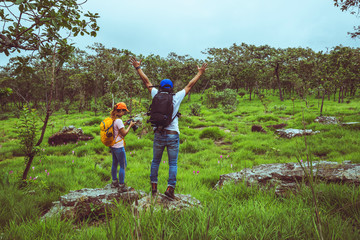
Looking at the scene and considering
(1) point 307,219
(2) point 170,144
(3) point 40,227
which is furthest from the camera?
(2) point 170,144

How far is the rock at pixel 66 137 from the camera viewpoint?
9.08 metres

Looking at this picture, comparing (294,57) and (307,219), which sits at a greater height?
(294,57)

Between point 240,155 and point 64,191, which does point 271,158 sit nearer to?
point 240,155

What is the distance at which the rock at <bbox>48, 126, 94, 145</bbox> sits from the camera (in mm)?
9078

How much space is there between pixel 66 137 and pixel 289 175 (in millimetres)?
9324

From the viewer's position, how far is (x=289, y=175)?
12.6 ft

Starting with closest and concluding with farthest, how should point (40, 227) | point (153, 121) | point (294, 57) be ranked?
point (40, 227) < point (153, 121) < point (294, 57)

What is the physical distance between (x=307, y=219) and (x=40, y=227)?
9.67ft

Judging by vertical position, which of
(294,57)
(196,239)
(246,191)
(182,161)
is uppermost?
(294,57)

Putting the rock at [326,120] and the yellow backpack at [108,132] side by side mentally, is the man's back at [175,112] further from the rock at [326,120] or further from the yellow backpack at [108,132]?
the rock at [326,120]

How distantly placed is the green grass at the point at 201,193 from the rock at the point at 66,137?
69cm

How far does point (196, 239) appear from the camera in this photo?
1.71 meters

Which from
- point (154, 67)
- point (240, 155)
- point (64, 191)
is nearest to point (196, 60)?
point (154, 67)

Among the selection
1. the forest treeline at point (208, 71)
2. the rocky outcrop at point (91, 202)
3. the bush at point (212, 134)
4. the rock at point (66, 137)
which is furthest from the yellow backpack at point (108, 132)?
the forest treeline at point (208, 71)
